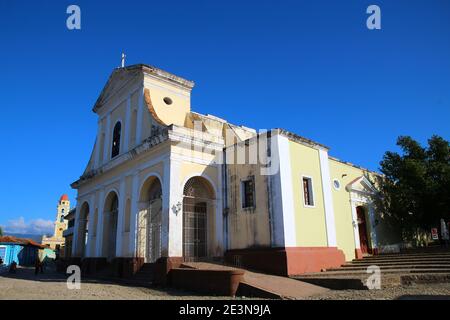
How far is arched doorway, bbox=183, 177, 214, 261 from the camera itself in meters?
14.5

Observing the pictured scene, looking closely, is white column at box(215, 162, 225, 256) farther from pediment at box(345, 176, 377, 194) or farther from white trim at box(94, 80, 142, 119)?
pediment at box(345, 176, 377, 194)

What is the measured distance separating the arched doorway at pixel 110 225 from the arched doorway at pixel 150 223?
335 centimetres

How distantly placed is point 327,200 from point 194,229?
5.67m

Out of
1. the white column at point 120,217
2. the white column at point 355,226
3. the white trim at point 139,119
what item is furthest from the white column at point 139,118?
the white column at point 355,226

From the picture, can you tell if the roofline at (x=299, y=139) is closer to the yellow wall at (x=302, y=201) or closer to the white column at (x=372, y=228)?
the yellow wall at (x=302, y=201)

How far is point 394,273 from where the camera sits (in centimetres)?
1089

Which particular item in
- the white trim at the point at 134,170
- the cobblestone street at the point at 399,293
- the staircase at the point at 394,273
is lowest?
the cobblestone street at the point at 399,293

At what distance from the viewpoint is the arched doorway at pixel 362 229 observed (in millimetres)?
17331

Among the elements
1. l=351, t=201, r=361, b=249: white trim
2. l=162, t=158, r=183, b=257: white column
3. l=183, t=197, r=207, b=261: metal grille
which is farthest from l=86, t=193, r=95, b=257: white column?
l=351, t=201, r=361, b=249: white trim

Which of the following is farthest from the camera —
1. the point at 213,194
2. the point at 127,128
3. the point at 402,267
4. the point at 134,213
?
the point at 127,128

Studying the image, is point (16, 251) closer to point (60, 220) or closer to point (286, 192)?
point (60, 220)

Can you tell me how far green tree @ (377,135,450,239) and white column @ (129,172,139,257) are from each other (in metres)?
12.8

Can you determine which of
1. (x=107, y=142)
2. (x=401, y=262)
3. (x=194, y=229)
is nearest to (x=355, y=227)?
(x=401, y=262)
